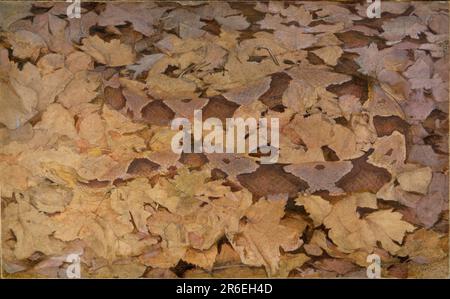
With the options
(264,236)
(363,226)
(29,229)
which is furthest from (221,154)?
(29,229)

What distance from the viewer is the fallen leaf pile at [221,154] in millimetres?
1189

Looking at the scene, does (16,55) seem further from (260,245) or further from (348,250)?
(348,250)

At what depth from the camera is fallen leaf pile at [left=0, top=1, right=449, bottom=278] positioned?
119 centimetres

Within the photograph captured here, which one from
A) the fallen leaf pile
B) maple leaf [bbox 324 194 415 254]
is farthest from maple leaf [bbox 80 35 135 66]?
maple leaf [bbox 324 194 415 254]

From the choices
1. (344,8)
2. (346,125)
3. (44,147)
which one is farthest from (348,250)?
(44,147)

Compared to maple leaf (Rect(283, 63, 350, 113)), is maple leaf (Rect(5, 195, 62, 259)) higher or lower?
lower

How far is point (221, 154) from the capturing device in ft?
3.90

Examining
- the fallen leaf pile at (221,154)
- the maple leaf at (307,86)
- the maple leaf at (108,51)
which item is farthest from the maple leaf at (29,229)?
the maple leaf at (307,86)

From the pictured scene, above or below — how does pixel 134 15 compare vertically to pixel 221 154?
above

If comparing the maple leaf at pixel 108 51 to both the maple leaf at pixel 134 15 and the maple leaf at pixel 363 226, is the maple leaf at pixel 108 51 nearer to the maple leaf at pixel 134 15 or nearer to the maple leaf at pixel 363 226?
the maple leaf at pixel 134 15

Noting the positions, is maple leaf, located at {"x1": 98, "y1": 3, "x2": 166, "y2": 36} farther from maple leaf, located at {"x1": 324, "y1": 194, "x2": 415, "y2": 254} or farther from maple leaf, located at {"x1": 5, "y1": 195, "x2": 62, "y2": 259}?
maple leaf, located at {"x1": 324, "y1": 194, "x2": 415, "y2": 254}

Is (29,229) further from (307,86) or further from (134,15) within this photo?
(307,86)

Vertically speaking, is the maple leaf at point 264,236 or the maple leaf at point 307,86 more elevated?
the maple leaf at point 307,86

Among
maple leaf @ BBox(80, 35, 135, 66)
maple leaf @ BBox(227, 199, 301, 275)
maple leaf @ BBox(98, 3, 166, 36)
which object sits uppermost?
maple leaf @ BBox(98, 3, 166, 36)
